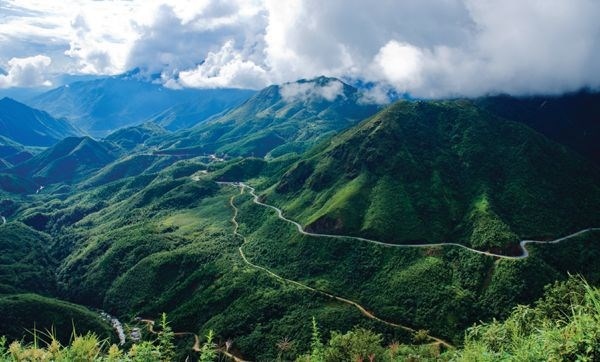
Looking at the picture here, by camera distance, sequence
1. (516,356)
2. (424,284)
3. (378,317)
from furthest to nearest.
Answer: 1. (424,284)
2. (378,317)
3. (516,356)

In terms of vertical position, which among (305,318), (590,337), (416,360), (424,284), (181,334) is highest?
(590,337)

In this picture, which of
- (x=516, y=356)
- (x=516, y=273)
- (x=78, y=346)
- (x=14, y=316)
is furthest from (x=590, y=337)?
(x=14, y=316)

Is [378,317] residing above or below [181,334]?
above

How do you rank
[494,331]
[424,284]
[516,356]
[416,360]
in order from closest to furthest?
[516,356]
[494,331]
[416,360]
[424,284]

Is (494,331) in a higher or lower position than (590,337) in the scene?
lower

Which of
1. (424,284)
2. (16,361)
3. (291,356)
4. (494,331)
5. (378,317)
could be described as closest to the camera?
(16,361)

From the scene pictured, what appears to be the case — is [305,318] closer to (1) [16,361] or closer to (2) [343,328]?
(2) [343,328]

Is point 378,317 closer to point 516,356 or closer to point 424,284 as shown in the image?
point 424,284

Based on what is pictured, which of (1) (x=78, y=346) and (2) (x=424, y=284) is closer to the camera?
(1) (x=78, y=346)

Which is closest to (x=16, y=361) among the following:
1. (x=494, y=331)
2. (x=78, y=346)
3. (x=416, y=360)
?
(x=78, y=346)
